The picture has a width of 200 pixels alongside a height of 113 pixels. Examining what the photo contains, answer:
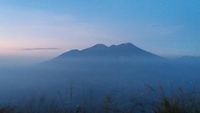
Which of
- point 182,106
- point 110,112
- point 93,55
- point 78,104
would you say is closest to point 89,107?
point 78,104

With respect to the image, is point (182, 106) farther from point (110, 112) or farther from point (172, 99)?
point (110, 112)

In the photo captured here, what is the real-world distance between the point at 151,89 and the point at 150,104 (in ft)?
0.60

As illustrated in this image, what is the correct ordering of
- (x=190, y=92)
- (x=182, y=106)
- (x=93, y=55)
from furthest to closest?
(x=93, y=55)
(x=190, y=92)
(x=182, y=106)

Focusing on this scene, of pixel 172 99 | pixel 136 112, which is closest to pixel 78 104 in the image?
pixel 136 112

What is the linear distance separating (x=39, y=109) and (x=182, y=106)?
1.84 m

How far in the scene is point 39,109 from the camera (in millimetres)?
5660

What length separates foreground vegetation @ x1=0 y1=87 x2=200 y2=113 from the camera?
5.04 metres

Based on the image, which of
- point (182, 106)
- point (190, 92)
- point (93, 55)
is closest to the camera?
point (182, 106)

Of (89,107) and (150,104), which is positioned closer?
(150,104)

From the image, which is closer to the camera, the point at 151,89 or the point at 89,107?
the point at 151,89

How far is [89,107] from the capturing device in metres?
5.73

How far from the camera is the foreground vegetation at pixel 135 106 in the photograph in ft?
16.5

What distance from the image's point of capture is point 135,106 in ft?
17.2

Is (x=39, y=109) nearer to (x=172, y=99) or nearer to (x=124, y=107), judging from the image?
(x=124, y=107)
